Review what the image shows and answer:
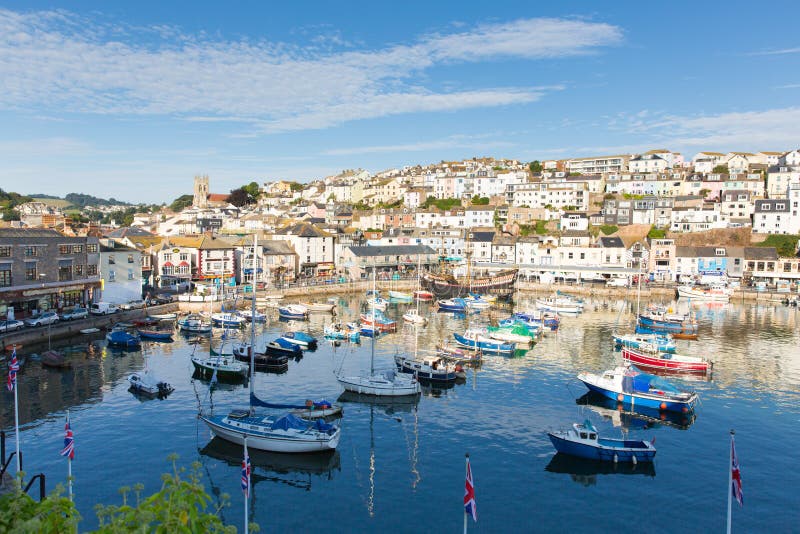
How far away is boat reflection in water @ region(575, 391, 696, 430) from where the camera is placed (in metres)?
29.9

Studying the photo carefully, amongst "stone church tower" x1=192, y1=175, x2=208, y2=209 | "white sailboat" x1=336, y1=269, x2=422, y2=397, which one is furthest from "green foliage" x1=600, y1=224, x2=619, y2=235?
"stone church tower" x1=192, y1=175, x2=208, y2=209

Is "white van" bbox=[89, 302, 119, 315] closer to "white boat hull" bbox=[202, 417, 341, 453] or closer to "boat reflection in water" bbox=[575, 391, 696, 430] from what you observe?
"white boat hull" bbox=[202, 417, 341, 453]

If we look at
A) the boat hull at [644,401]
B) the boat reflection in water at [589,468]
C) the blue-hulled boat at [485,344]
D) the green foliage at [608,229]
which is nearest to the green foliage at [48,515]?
the boat reflection in water at [589,468]

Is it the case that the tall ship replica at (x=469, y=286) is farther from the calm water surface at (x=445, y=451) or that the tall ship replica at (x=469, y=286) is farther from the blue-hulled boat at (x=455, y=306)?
the calm water surface at (x=445, y=451)

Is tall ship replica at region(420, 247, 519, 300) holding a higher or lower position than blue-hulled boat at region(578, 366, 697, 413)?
higher

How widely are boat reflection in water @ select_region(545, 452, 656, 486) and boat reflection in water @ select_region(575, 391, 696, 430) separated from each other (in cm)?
503

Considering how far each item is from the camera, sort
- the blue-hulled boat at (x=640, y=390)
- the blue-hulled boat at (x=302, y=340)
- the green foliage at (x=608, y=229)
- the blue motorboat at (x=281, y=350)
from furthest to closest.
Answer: the green foliage at (x=608, y=229) < the blue-hulled boat at (x=302, y=340) < the blue motorboat at (x=281, y=350) < the blue-hulled boat at (x=640, y=390)

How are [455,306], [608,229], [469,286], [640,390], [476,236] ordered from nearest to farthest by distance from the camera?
1. [640,390]
2. [455,306]
3. [469,286]
4. [476,236]
5. [608,229]

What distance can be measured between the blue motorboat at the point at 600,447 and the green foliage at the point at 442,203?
361ft

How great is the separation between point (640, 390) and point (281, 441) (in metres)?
20.4

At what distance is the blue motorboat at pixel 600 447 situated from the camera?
24.8m

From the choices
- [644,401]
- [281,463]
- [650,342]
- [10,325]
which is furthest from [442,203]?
[281,463]

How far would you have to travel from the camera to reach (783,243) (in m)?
92.0

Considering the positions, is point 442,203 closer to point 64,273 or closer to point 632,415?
point 64,273
